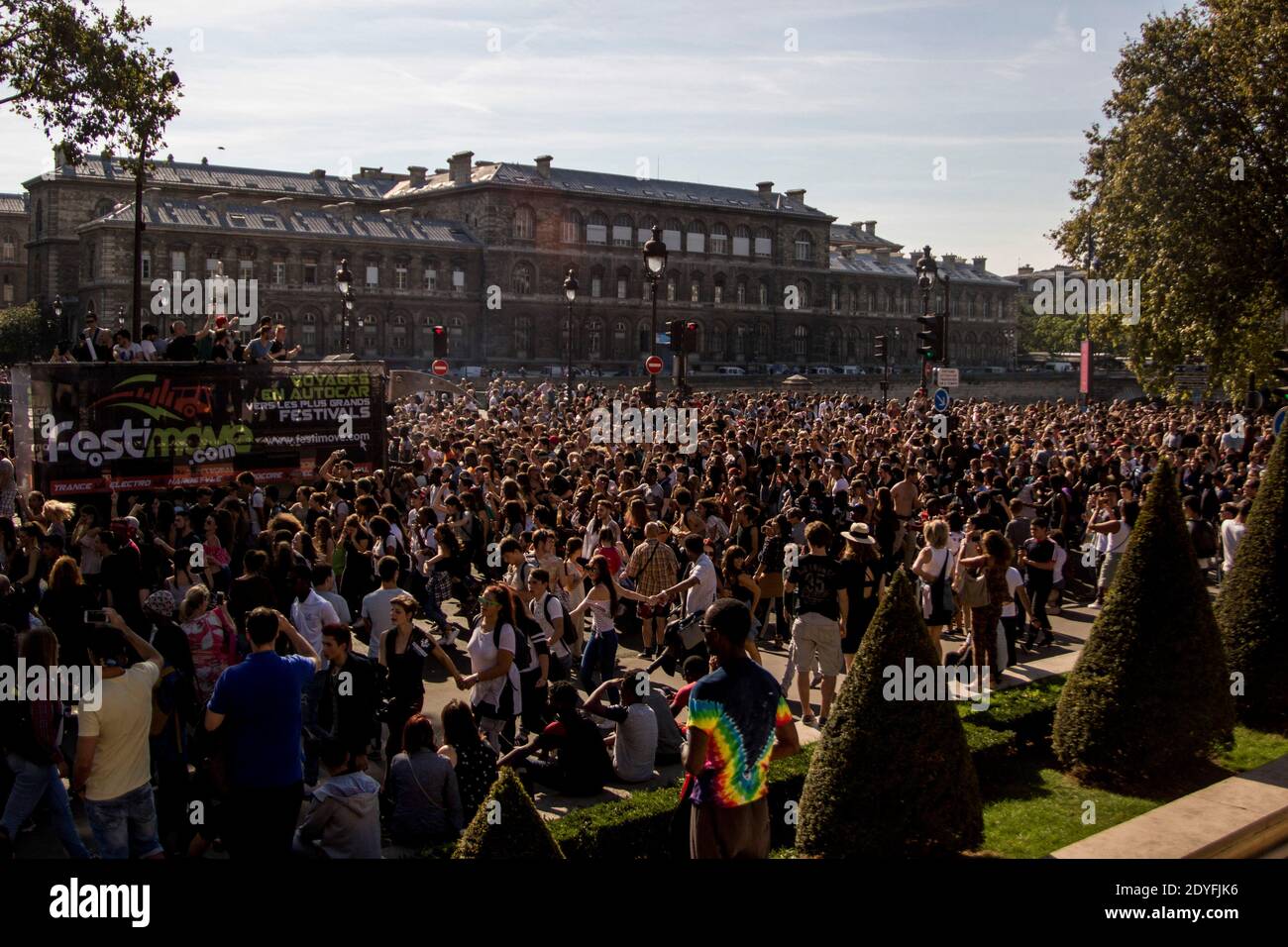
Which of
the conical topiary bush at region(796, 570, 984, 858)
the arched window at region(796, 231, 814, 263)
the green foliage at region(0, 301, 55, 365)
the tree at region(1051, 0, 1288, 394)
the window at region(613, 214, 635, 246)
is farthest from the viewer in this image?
the arched window at region(796, 231, 814, 263)

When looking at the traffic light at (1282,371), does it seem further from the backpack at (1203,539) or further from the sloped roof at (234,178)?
the sloped roof at (234,178)

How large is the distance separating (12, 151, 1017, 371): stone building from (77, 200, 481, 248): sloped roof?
0.39 ft

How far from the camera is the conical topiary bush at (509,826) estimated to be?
506cm

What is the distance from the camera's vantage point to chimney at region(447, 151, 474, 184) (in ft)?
247

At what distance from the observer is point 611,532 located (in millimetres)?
12266

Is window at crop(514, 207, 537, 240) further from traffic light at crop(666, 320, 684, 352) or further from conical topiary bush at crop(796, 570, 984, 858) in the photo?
conical topiary bush at crop(796, 570, 984, 858)

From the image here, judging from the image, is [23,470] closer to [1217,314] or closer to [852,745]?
[852,745]

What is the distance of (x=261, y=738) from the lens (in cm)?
603

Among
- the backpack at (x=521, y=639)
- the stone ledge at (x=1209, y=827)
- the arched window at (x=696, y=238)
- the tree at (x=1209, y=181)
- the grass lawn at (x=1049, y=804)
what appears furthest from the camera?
the arched window at (x=696, y=238)

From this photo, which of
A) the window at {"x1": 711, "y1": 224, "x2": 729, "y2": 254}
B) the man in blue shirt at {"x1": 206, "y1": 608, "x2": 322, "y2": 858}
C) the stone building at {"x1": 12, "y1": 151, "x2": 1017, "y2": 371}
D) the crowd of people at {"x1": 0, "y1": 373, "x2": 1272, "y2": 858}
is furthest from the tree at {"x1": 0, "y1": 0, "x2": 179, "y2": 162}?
the window at {"x1": 711, "y1": 224, "x2": 729, "y2": 254}

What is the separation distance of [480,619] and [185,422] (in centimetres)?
772

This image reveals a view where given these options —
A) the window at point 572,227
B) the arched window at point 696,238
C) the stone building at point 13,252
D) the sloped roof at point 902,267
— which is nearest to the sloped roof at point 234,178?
the window at point 572,227

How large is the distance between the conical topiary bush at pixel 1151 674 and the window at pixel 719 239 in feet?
251

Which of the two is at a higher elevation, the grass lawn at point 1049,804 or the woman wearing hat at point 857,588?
the woman wearing hat at point 857,588
